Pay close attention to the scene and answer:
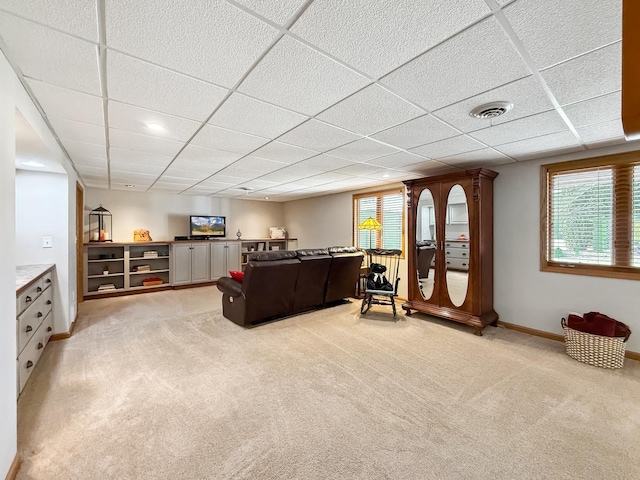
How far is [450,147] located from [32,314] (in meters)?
4.45

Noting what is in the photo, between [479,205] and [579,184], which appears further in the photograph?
[479,205]

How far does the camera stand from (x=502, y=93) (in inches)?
73.0

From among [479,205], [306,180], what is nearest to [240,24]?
[479,205]

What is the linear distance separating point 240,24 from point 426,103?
1356mm

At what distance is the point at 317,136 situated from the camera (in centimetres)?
271

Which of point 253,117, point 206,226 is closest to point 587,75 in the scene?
point 253,117

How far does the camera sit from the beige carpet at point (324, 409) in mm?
1576

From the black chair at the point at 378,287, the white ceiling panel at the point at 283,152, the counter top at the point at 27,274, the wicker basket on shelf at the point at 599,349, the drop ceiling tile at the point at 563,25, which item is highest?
the white ceiling panel at the point at 283,152

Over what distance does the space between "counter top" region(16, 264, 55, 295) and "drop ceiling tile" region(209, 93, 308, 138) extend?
1981mm

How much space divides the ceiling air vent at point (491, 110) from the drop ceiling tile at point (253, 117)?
4.32ft

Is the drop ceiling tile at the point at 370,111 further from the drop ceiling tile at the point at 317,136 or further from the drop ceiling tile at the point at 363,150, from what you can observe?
the drop ceiling tile at the point at 363,150

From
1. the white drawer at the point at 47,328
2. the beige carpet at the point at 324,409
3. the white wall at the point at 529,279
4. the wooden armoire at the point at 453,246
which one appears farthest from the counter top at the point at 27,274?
the white wall at the point at 529,279

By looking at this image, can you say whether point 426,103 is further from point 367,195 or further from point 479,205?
point 367,195

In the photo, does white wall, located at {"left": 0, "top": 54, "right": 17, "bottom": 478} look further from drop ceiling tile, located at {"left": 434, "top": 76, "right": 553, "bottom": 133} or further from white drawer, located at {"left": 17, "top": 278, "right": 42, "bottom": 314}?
drop ceiling tile, located at {"left": 434, "top": 76, "right": 553, "bottom": 133}
